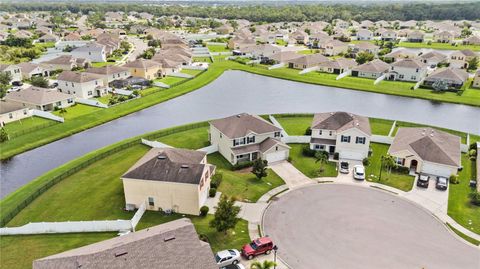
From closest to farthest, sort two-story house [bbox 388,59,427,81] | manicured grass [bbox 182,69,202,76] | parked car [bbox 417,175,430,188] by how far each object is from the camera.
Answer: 1. parked car [bbox 417,175,430,188]
2. two-story house [bbox 388,59,427,81]
3. manicured grass [bbox 182,69,202,76]

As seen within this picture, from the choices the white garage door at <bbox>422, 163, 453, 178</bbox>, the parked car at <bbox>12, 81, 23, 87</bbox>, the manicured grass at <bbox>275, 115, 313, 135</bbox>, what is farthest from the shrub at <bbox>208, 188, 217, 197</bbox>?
the parked car at <bbox>12, 81, 23, 87</bbox>

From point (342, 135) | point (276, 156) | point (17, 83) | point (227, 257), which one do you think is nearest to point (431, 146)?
point (342, 135)

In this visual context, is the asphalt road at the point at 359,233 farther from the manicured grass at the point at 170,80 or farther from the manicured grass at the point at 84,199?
the manicured grass at the point at 170,80

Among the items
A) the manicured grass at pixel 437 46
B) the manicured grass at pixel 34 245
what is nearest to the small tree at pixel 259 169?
the manicured grass at pixel 34 245

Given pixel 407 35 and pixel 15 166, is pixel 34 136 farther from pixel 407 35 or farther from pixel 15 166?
pixel 407 35

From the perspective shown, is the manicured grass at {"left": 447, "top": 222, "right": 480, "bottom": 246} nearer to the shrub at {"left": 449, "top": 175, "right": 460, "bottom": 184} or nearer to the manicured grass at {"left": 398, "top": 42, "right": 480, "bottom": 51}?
the shrub at {"left": 449, "top": 175, "right": 460, "bottom": 184}
